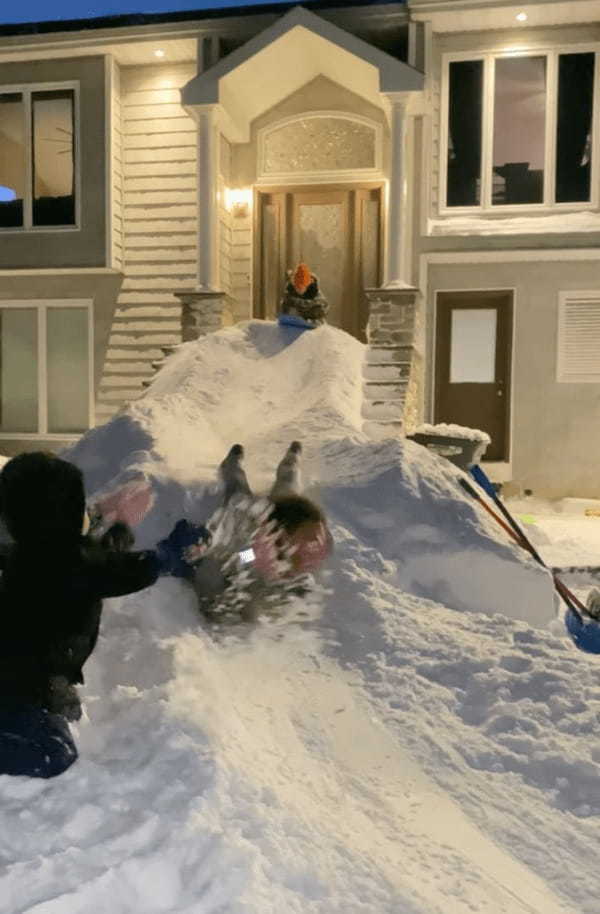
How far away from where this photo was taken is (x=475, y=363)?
1153 centimetres

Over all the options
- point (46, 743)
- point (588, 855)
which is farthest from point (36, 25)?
point (588, 855)

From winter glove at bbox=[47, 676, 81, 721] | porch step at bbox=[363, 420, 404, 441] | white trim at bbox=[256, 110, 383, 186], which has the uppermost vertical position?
white trim at bbox=[256, 110, 383, 186]

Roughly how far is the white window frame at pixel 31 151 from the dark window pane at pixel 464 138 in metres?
5.51

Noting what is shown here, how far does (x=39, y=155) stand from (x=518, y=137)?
7.25 meters

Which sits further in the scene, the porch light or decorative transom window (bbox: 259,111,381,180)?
the porch light

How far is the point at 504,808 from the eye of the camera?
117 inches

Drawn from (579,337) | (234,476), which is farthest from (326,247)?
(234,476)

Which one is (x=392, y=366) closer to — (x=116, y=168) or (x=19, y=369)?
(x=116, y=168)

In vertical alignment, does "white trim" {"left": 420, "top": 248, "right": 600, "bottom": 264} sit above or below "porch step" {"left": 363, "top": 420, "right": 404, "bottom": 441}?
above

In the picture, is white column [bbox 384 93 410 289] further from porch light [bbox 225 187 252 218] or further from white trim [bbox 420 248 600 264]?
porch light [bbox 225 187 252 218]

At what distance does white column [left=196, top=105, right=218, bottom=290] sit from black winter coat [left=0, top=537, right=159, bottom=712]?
335 inches

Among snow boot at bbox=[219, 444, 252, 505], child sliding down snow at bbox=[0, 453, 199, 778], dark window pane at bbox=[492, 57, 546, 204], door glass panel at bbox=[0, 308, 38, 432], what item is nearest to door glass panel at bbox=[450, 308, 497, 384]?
dark window pane at bbox=[492, 57, 546, 204]

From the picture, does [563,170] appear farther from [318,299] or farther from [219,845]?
[219,845]

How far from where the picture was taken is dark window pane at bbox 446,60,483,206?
11.2m
